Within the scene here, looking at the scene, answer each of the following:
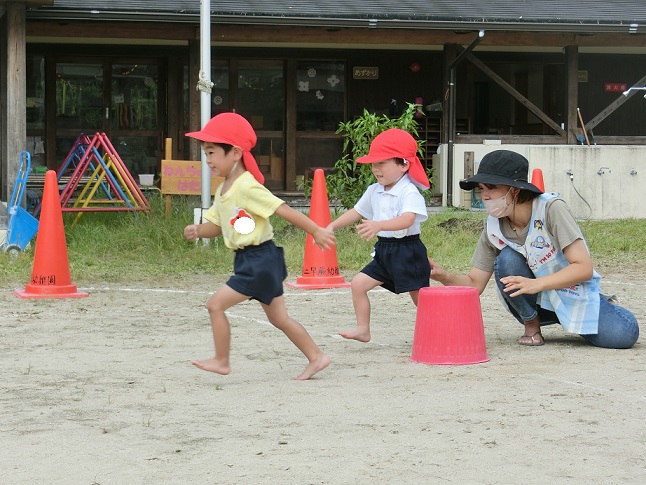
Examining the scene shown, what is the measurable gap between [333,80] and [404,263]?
12.7 meters

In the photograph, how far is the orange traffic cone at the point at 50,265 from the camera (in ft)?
29.1

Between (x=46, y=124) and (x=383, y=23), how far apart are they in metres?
5.77

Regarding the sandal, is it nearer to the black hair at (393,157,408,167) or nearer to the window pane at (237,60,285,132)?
the black hair at (393,157,408,167)

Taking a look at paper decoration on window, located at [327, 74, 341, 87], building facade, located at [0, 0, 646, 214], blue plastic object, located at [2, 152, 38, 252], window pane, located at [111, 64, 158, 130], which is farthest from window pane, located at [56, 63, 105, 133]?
blue plastic object, located at [2, 152, 38, 252]

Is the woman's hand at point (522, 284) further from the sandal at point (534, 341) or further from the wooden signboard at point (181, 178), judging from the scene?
the wooden signboard at point (181, 178)

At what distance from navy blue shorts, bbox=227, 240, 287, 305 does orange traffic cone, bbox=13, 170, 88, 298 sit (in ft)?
12.2

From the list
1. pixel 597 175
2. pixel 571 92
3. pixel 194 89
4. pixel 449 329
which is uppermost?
pixel 571 92

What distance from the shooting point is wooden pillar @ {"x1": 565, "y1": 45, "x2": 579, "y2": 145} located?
58.4 feet

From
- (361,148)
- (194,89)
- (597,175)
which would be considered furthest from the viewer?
(597,175)

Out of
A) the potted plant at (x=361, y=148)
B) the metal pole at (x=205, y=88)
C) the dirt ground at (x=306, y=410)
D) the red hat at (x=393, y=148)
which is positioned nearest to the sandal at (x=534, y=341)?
the dirt ground at (x=306, y=410)

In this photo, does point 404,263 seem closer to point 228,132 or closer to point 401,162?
point 401,162

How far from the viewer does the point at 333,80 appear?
1888 centimetres

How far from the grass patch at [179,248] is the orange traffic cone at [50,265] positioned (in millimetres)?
761

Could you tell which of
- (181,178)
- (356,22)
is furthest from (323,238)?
(356,22)
